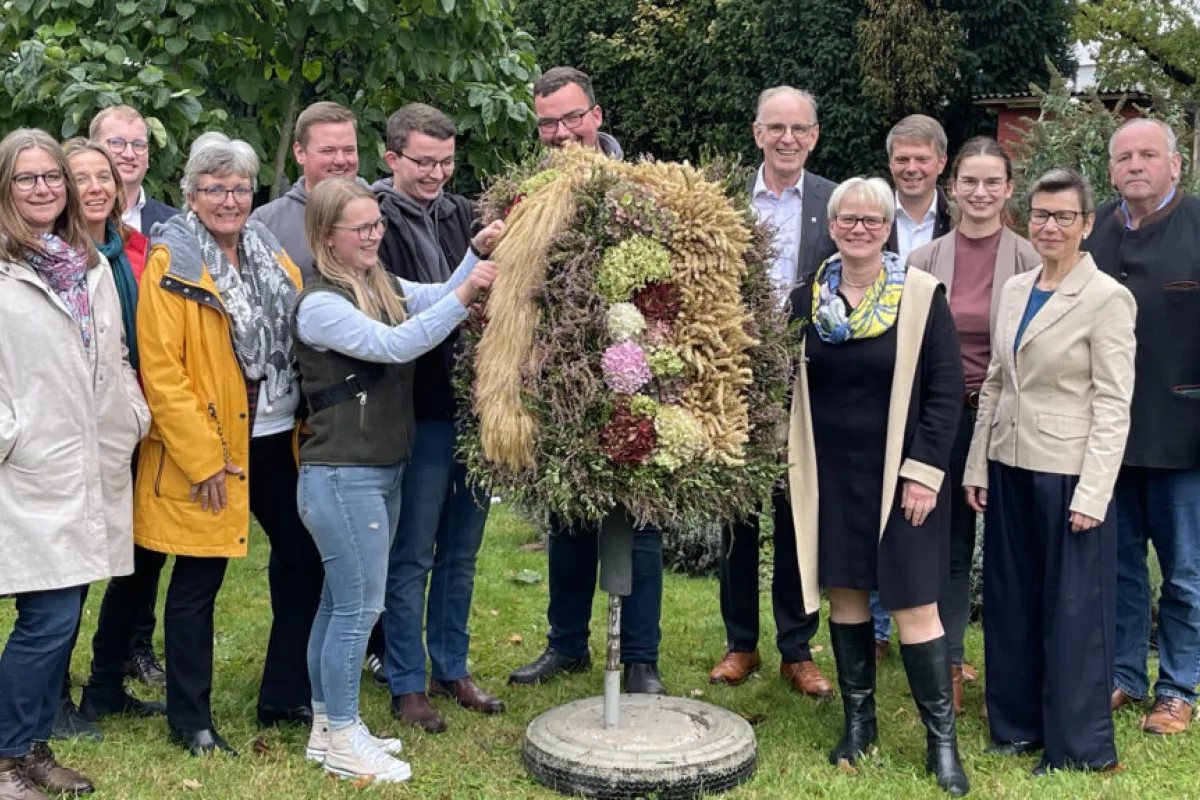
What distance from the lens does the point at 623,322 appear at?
412 centimetres

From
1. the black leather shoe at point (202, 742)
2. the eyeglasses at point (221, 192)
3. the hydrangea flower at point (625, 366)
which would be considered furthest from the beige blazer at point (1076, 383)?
the black leather shoe at point (202, 742)

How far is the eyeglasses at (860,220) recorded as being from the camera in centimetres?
454

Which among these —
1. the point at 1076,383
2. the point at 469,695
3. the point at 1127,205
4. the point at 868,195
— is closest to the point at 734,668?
the point at 469,695

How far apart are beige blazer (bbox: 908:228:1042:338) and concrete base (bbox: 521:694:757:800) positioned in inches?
83.6

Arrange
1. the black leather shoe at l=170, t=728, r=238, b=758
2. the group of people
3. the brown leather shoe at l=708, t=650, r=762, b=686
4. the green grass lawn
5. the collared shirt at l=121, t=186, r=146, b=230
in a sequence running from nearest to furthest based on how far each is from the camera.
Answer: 1. the group of people
2. the green grass lawn
3. the black leather shoe at l=170, t=728, r=238, b=758
4. the collared shirt at l=121, t=186, r=146, b=230
5. the brown leather shoe at l=708, t=650, r=762, b=686

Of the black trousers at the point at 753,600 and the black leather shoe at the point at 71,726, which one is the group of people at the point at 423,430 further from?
the black trousers at the point at 753,600

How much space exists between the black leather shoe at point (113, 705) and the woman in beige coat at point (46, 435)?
0.82 m

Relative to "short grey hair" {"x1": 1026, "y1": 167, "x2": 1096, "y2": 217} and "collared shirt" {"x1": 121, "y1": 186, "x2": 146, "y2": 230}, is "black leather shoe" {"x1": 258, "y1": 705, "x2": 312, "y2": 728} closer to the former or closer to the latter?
"collared shirt" {"x1": 121, "y1": 186, "x2": 146, "y2": 230}

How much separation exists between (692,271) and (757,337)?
403 millimetres

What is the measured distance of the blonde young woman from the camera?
14.5ft

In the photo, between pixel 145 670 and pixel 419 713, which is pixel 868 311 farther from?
pixel 145 670

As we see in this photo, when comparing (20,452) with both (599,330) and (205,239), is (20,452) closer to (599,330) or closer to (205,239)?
(205,239)

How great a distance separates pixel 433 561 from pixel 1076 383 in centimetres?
285

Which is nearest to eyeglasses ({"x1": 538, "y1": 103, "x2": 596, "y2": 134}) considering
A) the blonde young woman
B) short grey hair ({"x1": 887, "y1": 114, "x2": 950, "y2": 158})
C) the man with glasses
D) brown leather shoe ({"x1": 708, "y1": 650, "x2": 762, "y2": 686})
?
the man with glasses
